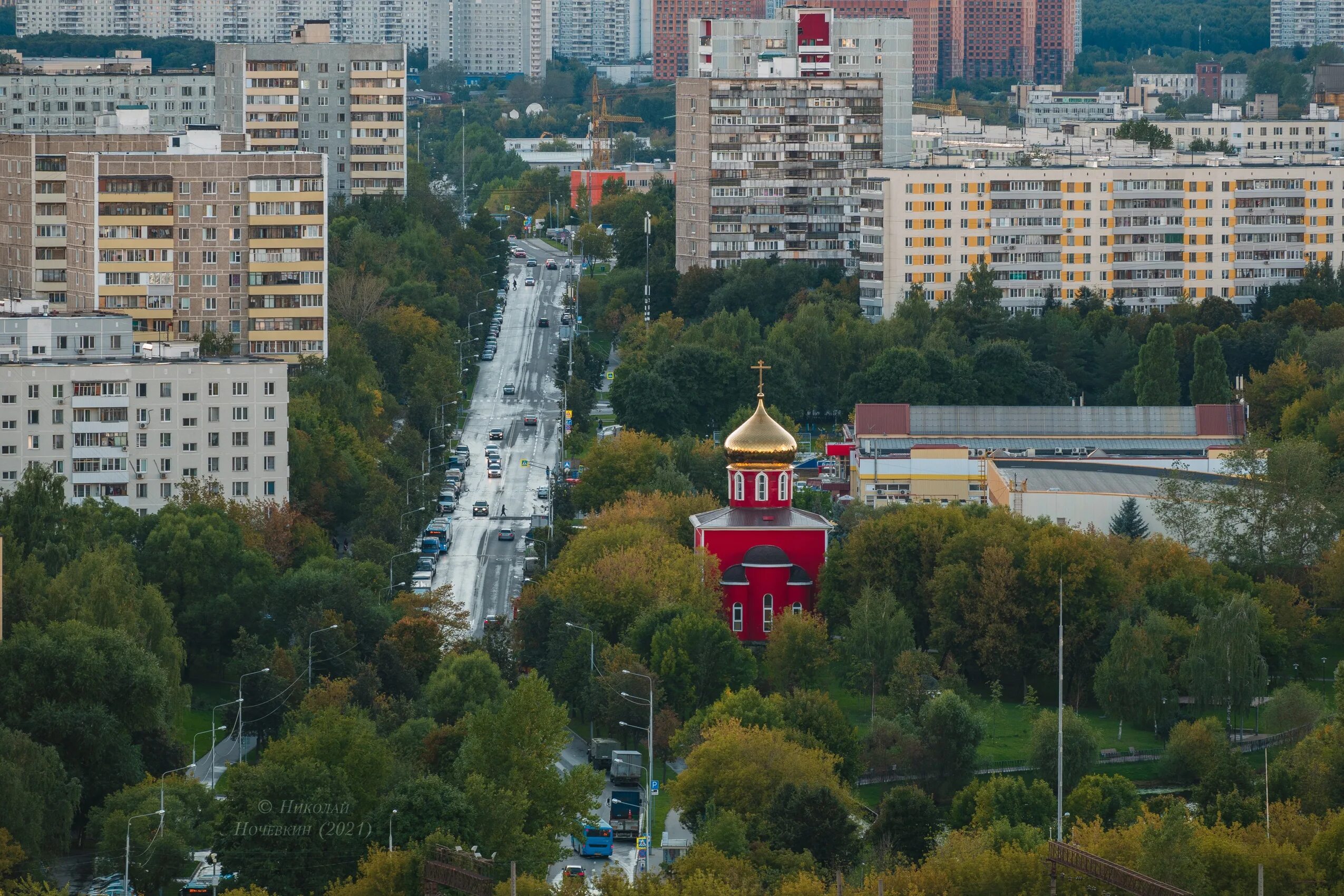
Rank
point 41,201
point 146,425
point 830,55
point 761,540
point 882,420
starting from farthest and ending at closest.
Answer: point 830,55, point 41,201, point 882,420, point 146,425, point 761,540

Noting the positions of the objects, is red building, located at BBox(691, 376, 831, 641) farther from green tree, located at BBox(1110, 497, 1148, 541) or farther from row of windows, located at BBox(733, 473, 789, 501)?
green tree, located at BBox(1110, 497, 1148, 541)

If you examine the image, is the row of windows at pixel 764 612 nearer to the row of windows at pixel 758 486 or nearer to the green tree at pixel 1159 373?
the row of windows at pixel 758 486

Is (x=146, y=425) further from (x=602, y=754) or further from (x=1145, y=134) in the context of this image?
(x=1145, y=134)

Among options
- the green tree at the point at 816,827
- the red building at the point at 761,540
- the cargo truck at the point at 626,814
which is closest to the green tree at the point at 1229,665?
the red building at the point at 761,540

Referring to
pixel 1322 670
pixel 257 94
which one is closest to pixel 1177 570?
pixel 1322 670

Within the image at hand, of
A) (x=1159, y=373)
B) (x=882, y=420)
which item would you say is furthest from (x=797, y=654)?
(x=1159, y=373)

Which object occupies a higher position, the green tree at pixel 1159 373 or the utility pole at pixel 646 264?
the utility pole at pixel 646 264
